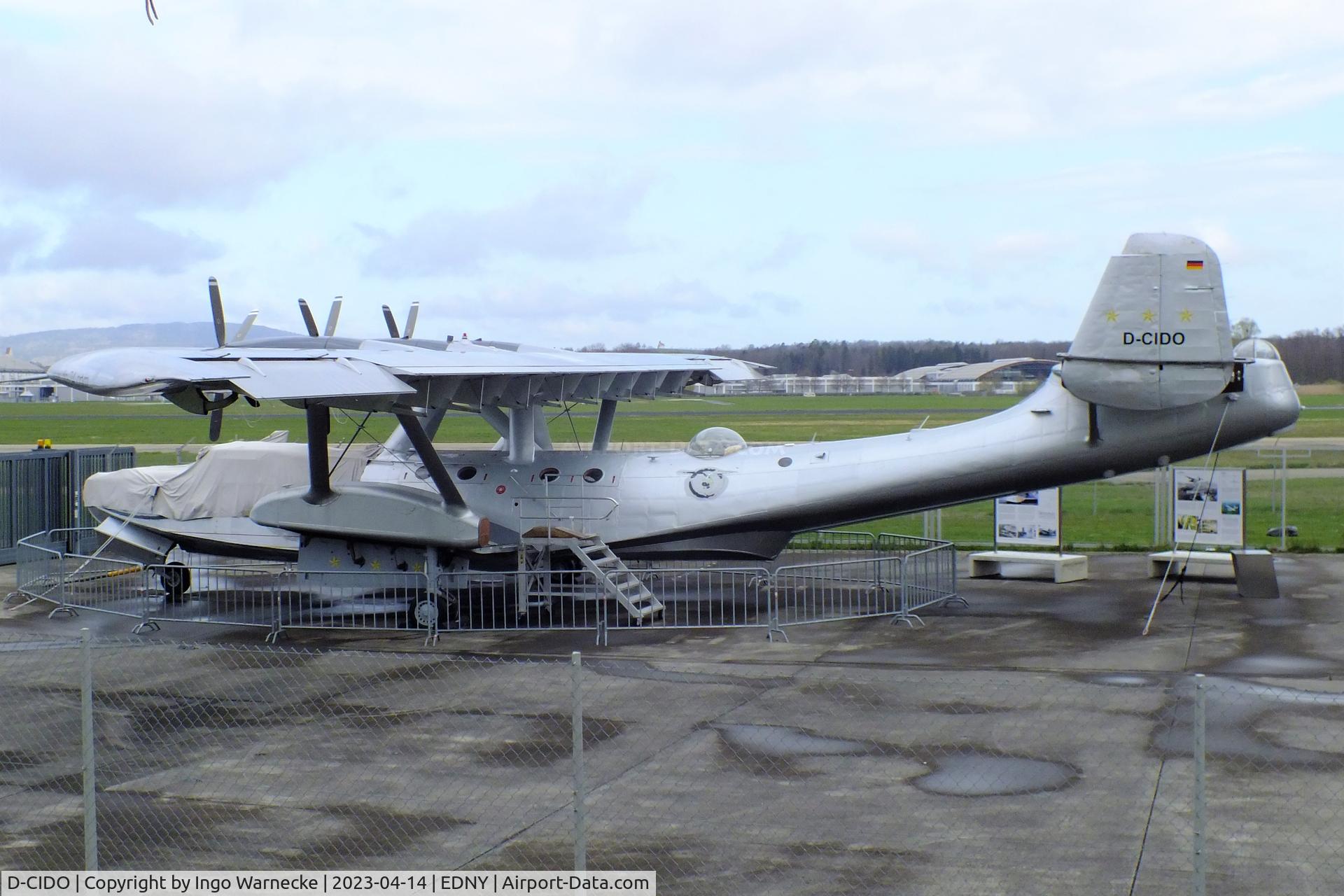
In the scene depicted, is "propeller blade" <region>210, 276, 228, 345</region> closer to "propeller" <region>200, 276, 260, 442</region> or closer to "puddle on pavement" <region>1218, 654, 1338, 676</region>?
"propeller" <region>200, 276, 260, 442</region>

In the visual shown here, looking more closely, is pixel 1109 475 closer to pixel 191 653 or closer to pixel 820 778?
pixel 820 778

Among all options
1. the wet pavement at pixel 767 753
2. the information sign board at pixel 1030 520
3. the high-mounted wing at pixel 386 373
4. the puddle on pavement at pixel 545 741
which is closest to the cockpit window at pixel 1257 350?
the wet pavement at pixel 767 753

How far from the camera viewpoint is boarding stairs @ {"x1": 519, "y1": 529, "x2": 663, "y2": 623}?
1695cm

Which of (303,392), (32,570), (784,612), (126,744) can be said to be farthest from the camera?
(32,570)

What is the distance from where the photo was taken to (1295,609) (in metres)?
17.9

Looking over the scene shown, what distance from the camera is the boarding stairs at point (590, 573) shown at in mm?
16953

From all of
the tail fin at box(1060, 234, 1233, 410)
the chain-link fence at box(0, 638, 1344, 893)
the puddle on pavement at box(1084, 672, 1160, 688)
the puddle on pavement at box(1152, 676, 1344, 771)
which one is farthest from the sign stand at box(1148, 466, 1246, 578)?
the chain-link fence at box(0, 638, 1344, 893)

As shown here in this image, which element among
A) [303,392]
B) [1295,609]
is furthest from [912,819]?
[1295,609]

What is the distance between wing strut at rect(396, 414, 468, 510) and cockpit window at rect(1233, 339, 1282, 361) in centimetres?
1056

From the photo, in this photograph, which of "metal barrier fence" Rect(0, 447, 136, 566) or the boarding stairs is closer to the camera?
the boarding stairs

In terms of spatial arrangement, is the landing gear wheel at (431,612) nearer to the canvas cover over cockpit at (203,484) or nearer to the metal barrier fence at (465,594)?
the metal barrier fence at (465,594)

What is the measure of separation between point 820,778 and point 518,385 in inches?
Answer: 369

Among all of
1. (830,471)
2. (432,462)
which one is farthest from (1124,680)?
(432,462)

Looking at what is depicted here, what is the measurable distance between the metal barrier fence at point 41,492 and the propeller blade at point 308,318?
648 centimetres
